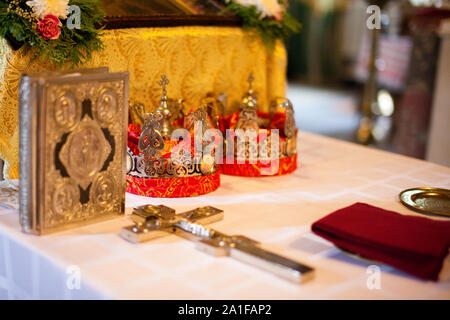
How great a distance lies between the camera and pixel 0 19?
1155mm

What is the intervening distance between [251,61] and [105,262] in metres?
1.01

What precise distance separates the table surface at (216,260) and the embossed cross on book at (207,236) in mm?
14

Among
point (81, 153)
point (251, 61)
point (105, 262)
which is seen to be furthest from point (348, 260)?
point (251, 61)

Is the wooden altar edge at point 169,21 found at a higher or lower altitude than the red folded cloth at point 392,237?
higher

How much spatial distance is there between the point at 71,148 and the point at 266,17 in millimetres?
904

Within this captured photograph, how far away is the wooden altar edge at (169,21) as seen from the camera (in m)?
1.39

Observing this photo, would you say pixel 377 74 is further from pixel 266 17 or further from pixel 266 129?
pixel 266 129

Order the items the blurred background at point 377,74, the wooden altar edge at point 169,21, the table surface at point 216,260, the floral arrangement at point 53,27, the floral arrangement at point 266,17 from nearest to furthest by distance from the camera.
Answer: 1. the table surface at point 216,260
2. the floral arrangement at point 53,27
3. the wooden altar edge at point 169,21
4. the floral arrangement at point 266,17
5. the blurred background at point 377,74

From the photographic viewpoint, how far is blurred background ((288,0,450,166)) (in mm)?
3041

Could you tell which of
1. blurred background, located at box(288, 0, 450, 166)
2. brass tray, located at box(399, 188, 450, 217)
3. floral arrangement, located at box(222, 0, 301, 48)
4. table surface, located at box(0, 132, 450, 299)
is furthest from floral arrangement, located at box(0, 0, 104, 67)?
blurred background, located at box(288, 0, 450, 166)

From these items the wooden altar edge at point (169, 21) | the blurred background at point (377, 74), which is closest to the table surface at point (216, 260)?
the wooden altar edge at point (169, 21)

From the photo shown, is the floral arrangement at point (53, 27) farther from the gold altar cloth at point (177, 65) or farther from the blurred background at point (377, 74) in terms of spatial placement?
the blurred background at point (377, 74)

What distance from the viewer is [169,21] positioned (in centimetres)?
151
